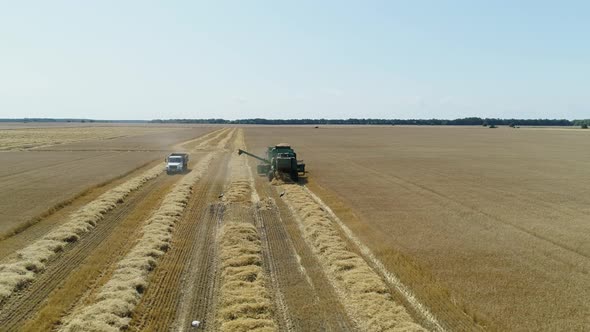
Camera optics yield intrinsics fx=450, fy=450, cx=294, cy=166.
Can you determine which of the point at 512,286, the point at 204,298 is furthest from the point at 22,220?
the point at 512,286

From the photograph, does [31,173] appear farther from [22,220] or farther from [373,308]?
[373,308]

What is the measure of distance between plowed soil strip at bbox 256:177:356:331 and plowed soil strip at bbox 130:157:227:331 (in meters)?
2.18

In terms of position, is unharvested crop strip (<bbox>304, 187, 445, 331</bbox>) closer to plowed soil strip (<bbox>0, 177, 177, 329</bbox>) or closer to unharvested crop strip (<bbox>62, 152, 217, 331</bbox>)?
unharvested crop strip (<bbox>62, 152, 217, 331</bbox>)

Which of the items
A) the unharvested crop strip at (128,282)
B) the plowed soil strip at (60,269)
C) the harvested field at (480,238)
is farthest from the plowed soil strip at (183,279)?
the harvested field at (480,238)

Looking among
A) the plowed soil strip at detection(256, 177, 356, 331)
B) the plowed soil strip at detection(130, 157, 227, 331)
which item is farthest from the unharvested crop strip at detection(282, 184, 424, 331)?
the plowed soil strip at detection(130, 157, 227, 331)

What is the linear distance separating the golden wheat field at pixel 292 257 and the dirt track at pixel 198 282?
0.19 feet

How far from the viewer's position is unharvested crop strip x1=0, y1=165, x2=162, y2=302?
45.9 ft

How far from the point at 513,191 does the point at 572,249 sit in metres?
13.9

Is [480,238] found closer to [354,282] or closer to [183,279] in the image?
[354,282]

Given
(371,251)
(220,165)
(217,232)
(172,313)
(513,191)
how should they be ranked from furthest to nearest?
(220,165) < (513,191) < (217,232) < (371,251) < (172,313)

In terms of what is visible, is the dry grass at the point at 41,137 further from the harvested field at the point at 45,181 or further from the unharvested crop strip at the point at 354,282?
the unharvested crop strip at the point at 354,282

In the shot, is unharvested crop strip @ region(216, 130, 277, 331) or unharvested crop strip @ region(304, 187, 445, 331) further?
unharvested crop strip @ region(304, 187, 445, 331)

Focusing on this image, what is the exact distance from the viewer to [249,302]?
40.8 ft

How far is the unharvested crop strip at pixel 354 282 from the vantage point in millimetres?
11547
